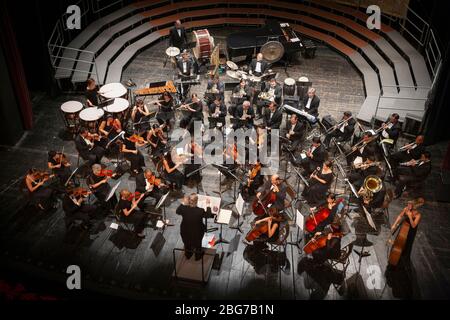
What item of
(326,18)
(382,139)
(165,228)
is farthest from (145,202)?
(326,18)

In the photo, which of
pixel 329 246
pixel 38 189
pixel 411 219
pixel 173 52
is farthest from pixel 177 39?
pixel 411 219

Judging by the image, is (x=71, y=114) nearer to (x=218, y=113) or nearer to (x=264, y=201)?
(x=218, y=113)

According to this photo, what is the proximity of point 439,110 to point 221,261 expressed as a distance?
6294mm

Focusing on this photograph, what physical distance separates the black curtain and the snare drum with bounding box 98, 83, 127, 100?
23.8ft

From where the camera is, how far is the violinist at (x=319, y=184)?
368 inches

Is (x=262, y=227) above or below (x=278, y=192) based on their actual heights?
below

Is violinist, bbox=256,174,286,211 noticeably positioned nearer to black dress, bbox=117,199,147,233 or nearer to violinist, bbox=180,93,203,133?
black dress, bbox=117,199,147,233

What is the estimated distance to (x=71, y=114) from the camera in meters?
11.3

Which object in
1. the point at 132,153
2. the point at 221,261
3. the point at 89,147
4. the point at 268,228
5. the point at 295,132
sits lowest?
the point at 221,261

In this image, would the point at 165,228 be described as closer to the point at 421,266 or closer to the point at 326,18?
the point at 421,266

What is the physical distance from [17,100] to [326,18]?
394 inches

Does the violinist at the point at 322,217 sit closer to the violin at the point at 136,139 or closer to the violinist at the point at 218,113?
the violinist at the point at 218,113
